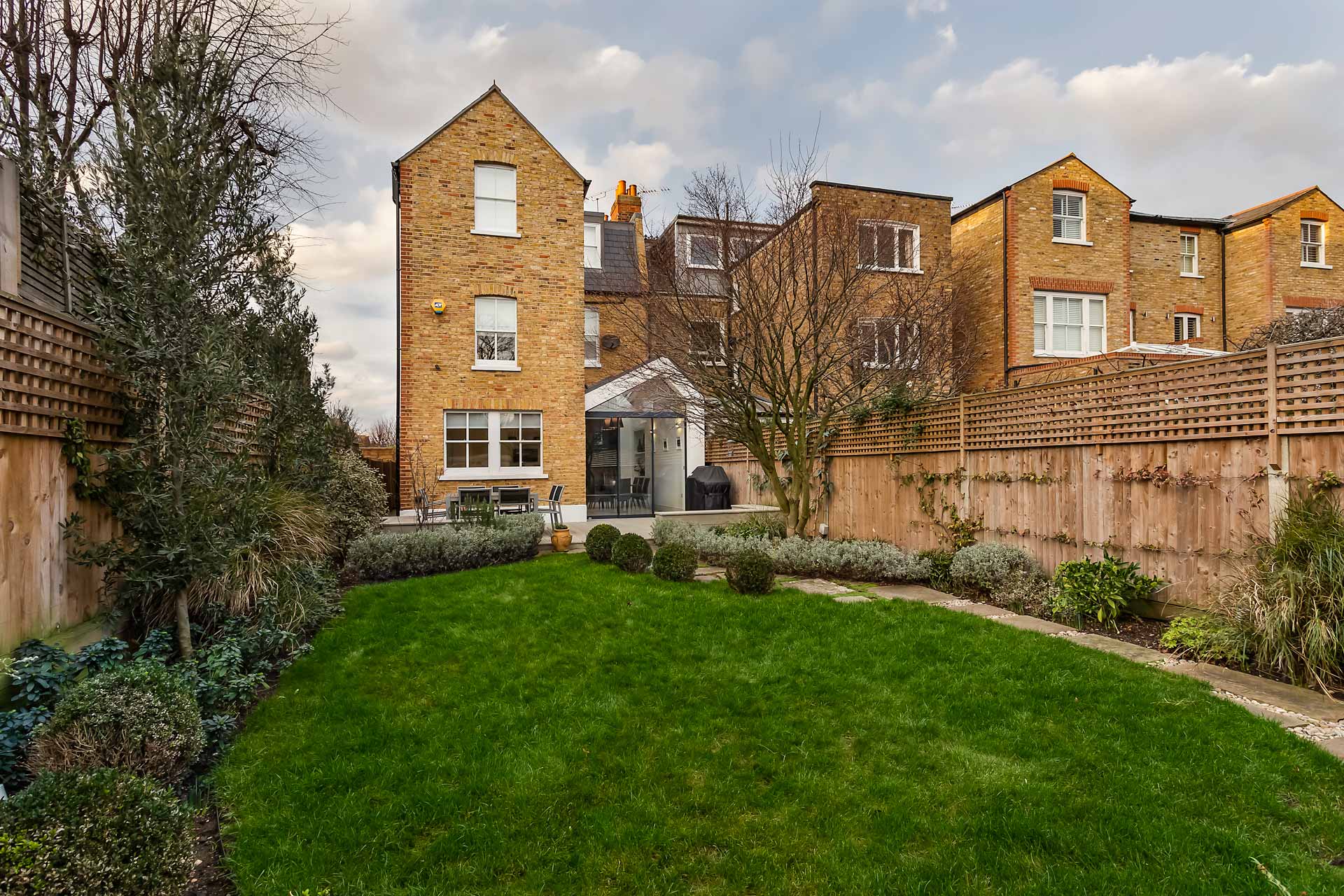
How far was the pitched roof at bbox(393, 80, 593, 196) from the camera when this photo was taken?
44.3 ft

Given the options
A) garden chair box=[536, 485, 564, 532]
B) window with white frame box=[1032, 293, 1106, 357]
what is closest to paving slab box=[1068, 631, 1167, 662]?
garden chair box=[536, 485, 564, 532]

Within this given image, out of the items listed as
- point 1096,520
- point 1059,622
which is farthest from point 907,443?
point 1059,622

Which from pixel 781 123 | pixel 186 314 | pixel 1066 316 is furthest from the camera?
pixel 1066 316

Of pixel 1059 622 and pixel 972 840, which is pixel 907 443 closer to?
pixel 1059 622

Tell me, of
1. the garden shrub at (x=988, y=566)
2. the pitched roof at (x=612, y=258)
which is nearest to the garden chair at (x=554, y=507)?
the garden shrub at (x=988, y=566)

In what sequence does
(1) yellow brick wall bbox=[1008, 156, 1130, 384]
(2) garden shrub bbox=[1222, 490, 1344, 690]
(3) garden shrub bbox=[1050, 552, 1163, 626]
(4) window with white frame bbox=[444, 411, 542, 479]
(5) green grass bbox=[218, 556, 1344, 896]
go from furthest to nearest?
(1) yellow brick wall bbox=[1008, 156, 1130, 384] < (4) window with white frame bbox=[444, 411, 542, 479] < (3) garden shrub bbox=[1050, 552, 1163, 626] < (2) garden shrub bbox=[1222, 490, 1344, 690] < (5) green grass bbox=[218, 556, 1344, 896]

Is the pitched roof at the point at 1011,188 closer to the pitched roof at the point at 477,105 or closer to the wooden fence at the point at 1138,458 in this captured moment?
the pitched roof at the point at 477,105

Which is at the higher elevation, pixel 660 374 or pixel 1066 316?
pixel 1066 316

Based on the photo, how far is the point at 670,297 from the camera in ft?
34.0

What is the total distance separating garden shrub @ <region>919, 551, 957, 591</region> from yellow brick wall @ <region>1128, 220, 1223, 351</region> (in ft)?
51.0

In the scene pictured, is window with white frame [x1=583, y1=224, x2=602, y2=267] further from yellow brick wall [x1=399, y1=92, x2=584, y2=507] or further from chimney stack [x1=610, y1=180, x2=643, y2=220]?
yellow brick wall [x1=399, y1=92, x2=584, y2=507]

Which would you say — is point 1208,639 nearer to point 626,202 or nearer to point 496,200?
point 496,200

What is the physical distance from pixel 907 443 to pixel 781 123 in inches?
203

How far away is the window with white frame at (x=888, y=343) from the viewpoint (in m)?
11.5
